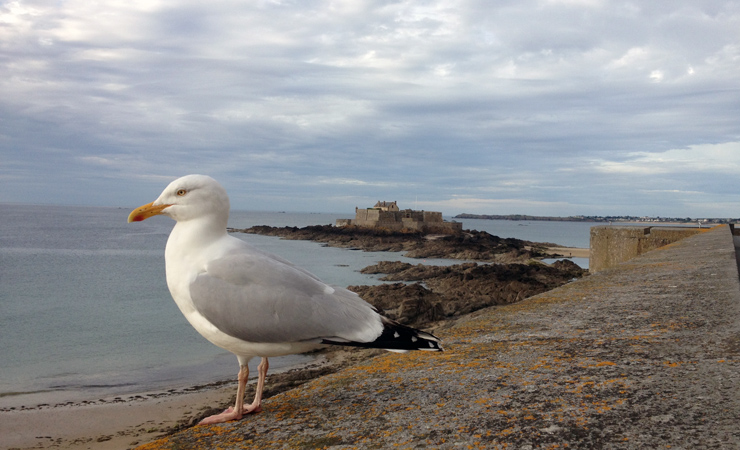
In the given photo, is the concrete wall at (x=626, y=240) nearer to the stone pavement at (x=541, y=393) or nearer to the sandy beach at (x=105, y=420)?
the stone pavement at (x=541, y=393)

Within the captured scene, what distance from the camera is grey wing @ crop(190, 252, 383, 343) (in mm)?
2117

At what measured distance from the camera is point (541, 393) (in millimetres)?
1676

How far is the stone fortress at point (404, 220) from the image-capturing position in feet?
191

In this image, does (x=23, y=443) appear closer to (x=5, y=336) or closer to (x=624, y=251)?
(x=5, y=336)

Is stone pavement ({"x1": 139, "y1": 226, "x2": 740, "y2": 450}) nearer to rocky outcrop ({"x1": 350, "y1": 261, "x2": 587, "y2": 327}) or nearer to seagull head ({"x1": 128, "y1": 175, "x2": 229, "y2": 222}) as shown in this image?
seagull head ({"x1": 128, "y1": 175, "x2": 229, "y2": 222})

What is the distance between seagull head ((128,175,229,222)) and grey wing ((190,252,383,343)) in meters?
0.27

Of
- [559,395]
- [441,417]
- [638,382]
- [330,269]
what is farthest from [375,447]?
[330,269]

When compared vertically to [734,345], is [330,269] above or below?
below

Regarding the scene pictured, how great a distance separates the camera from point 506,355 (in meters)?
2.22

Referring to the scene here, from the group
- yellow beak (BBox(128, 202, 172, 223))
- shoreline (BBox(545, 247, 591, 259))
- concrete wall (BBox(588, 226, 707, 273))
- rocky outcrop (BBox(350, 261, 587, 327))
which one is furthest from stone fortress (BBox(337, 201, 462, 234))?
yellow beak (BBox(128, 202, 172, 223))

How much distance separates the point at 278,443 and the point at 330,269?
3007 centimetres

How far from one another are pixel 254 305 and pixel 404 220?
191 feet

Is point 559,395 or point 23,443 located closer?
point 559,395

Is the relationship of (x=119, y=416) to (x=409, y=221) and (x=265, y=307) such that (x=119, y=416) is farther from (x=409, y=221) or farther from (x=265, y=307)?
(x=409, y=221)
